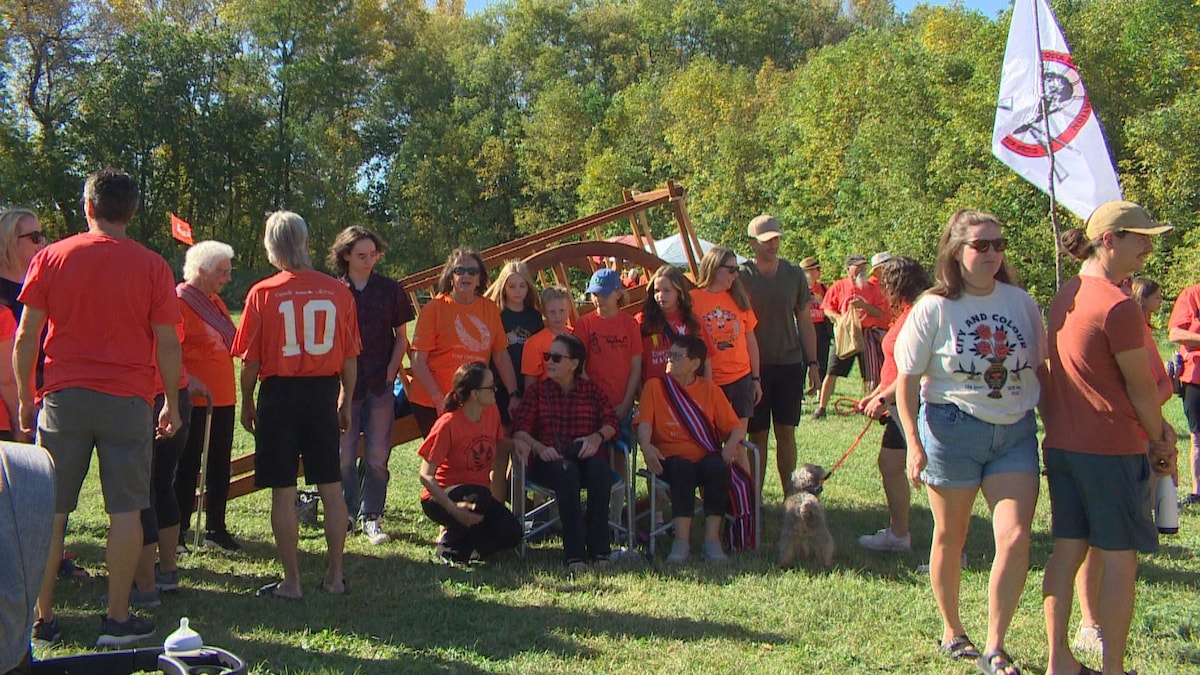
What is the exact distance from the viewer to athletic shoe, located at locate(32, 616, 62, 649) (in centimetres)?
397

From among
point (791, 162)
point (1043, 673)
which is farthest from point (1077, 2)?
point (1043, 673)

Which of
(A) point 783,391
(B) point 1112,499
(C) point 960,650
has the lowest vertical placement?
(C) point 960,650

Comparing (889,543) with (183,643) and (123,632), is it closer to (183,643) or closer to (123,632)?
(123,632)

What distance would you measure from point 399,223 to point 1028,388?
40821mm

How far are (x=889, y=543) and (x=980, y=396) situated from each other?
89.0 inches

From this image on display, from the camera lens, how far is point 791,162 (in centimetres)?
3053

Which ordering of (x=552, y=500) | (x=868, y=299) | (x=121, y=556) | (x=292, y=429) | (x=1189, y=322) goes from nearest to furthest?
(x=121, y=556) → (x=292, y=429) → (x=552, y=500) → (x=1189, y=322) → (x=868, y=299)

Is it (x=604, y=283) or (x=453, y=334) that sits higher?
(x=604, y=283)

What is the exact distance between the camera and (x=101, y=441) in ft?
13.0

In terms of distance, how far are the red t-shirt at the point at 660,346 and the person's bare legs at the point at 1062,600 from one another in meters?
2.64

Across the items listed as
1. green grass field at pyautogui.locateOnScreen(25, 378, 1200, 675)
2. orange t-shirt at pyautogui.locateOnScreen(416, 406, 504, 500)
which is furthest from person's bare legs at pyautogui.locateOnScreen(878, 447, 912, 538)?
orange t-shirt at pyautogui.locateOnScreen(416, 406, 504, 500)

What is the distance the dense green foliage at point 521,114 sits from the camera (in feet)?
77.5

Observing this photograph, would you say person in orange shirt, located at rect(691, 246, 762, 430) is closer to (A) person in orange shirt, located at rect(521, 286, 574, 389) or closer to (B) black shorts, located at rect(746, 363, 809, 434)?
(B) black shorts, located at rect(746, 363, 809, 434)

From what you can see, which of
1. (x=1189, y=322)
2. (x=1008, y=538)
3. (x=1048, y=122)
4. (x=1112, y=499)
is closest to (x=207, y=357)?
(x=1008, y=538)
